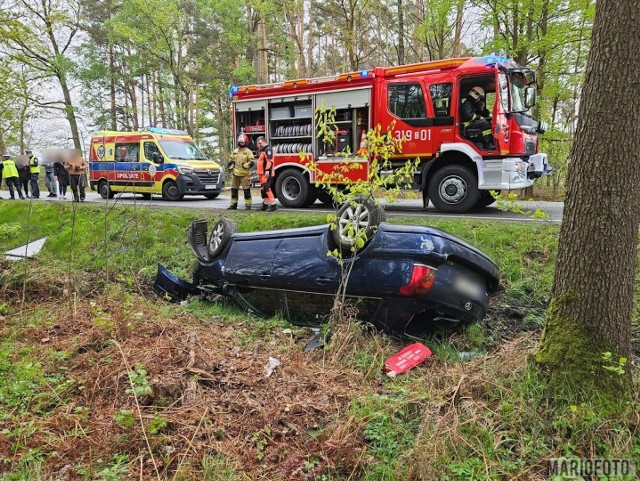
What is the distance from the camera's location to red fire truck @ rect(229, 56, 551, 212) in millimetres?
7566

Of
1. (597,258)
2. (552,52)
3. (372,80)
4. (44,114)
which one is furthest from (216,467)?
(44,114)

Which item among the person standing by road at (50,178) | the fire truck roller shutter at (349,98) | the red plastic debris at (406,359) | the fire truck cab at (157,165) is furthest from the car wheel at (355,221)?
the person standing by road at (50,178)

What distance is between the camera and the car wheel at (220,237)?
4.56 metres

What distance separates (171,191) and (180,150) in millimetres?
1413

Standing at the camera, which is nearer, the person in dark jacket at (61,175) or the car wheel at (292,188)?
the car wheel at (292,188)

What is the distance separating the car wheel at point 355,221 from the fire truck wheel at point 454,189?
15.7 feet

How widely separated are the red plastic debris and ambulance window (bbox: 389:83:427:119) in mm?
6041

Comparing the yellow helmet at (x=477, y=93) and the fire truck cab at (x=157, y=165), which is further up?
the yellow helmet at (x=477, y=93)

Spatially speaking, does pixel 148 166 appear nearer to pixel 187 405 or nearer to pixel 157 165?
pixel 157 165

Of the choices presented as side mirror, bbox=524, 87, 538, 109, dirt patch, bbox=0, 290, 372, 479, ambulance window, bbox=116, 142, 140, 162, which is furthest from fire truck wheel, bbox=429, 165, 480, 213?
ambulance window, bbox=116, 142, 140, 162

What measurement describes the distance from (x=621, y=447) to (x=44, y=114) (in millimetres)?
30642

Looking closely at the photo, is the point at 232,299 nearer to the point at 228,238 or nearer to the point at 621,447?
the point at 228,238

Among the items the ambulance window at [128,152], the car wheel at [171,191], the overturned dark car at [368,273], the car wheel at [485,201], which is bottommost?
the overturned dark car at [368,273]

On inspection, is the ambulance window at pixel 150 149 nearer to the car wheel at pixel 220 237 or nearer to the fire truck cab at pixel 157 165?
the fire truck cab at pixel 157 165
